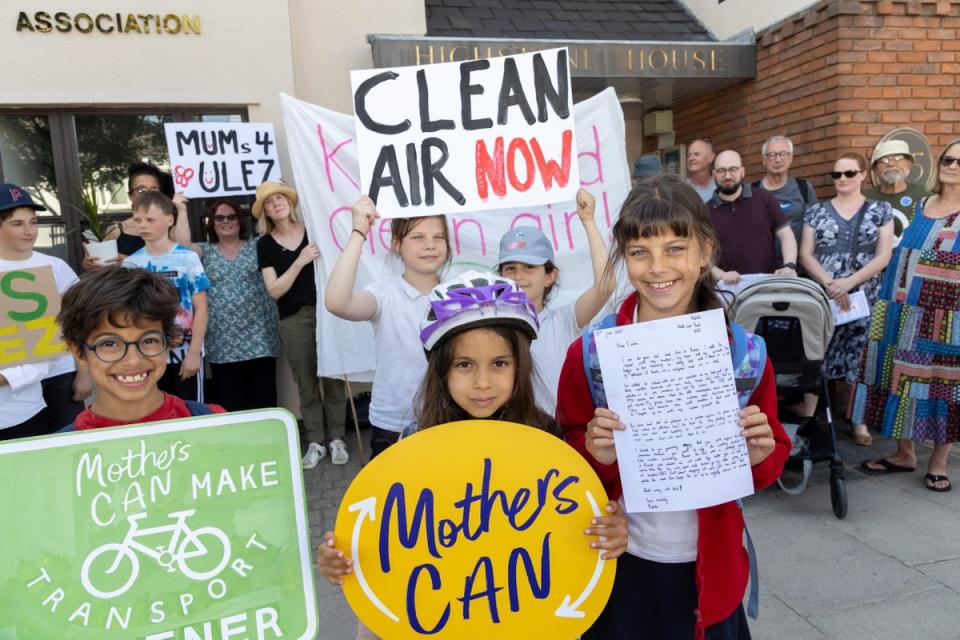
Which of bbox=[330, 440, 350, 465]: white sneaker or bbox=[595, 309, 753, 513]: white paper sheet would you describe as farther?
bbox=[330, 440, 350, 465]: white sneaker

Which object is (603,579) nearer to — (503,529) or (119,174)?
(503,529)

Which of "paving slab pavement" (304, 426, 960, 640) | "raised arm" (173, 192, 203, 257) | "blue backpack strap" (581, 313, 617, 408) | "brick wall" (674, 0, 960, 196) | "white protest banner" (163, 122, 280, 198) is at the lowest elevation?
"paving slab pavement" (304, 426, 960, 640)

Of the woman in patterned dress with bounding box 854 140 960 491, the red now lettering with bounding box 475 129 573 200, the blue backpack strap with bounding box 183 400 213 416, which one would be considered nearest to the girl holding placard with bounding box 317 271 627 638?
the blue backpack strap with bounding box 183 400 213 416

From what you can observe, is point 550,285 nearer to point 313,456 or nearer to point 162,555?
point 162,555

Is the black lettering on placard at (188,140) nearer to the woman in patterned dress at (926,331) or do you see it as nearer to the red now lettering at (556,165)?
the red now lettering at (556,165)

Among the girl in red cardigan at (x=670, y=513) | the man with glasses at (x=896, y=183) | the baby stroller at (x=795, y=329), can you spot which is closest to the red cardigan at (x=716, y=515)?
Answer: the girl in red cardigan at (x=670, y=513)

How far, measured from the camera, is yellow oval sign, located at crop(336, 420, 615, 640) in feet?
4.86

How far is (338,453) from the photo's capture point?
501 centimetres

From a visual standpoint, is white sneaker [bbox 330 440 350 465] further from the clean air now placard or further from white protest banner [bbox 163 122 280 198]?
the clean air now placard

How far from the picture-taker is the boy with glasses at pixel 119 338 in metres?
1.74

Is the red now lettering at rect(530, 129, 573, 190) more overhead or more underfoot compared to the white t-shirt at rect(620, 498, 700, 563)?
more overhead

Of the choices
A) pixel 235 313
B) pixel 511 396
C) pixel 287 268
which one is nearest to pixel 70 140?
pixel 235 313

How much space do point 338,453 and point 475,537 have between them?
3.69 meters

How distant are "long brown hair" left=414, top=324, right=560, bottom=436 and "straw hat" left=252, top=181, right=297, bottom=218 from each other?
322cm
